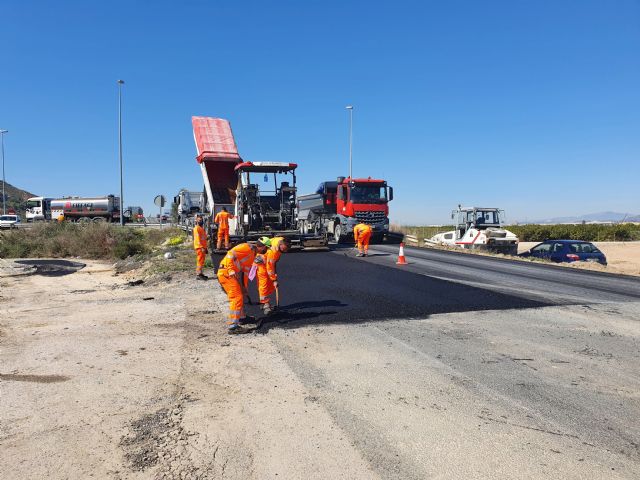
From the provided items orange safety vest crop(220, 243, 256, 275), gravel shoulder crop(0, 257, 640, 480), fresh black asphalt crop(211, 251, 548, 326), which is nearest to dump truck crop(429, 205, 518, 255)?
fresh black asphalt crop(211, 251, 548, 326)

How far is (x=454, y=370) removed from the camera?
4.59m

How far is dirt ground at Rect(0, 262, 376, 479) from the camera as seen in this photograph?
9.67ft

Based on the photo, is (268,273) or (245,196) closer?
(268,273)

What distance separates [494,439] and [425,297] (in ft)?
16.9

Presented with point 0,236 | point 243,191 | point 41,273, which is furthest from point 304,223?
point 0,236

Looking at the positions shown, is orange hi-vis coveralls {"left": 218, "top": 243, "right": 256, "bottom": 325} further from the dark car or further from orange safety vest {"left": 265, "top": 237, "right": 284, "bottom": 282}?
the dark car

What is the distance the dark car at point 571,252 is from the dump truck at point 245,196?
8080 millimetres

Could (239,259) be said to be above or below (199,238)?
below

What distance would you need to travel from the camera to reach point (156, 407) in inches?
150

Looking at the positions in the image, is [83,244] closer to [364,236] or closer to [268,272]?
[364,236]

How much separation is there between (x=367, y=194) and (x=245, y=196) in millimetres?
6618

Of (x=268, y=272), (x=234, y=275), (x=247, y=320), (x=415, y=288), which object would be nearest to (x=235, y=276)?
(x=234, y=275)

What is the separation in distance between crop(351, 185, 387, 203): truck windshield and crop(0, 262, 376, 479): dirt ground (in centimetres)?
1308

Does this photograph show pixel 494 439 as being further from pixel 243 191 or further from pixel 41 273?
pixel 41 273
